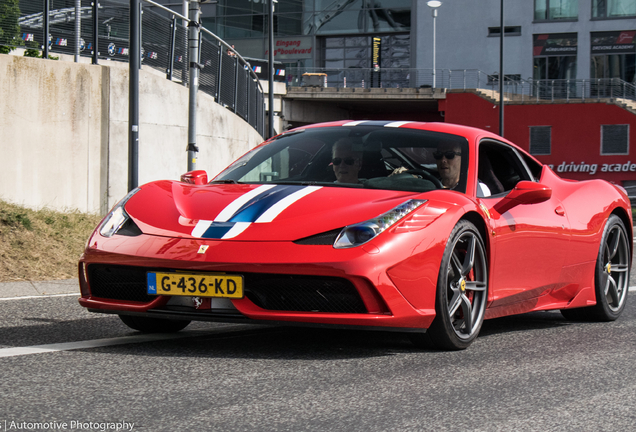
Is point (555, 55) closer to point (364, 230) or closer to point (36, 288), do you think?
point (36, 288)

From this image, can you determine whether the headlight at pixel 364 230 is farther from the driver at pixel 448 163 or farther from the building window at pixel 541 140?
the building window at pixel 541 140

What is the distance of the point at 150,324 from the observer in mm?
5031

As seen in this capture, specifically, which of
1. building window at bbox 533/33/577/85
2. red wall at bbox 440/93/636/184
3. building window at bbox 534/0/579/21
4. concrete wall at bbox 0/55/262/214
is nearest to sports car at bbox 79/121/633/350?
concrete wall at bbox 0/55/262/214

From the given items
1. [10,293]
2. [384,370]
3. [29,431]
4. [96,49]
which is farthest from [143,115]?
[29,431]

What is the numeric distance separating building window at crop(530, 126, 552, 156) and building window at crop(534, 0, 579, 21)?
892 cm

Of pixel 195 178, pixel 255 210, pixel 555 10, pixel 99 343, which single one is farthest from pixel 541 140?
pixel 99 343

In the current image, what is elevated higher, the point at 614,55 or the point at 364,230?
the point at 614,55

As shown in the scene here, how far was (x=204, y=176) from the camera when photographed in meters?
5.31

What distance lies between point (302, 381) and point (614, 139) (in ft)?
130

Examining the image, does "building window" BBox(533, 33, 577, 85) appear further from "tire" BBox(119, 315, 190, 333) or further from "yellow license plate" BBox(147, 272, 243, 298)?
"yellow license plate" BBox(147, 272, 243, 298)

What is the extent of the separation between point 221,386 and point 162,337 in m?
1.34

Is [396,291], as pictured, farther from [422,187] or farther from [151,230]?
[151,230]

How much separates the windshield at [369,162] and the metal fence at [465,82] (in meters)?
37.3

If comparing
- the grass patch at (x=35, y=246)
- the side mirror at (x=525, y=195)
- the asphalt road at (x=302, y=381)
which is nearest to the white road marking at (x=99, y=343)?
the asphalt road at (x=302, y=381)
